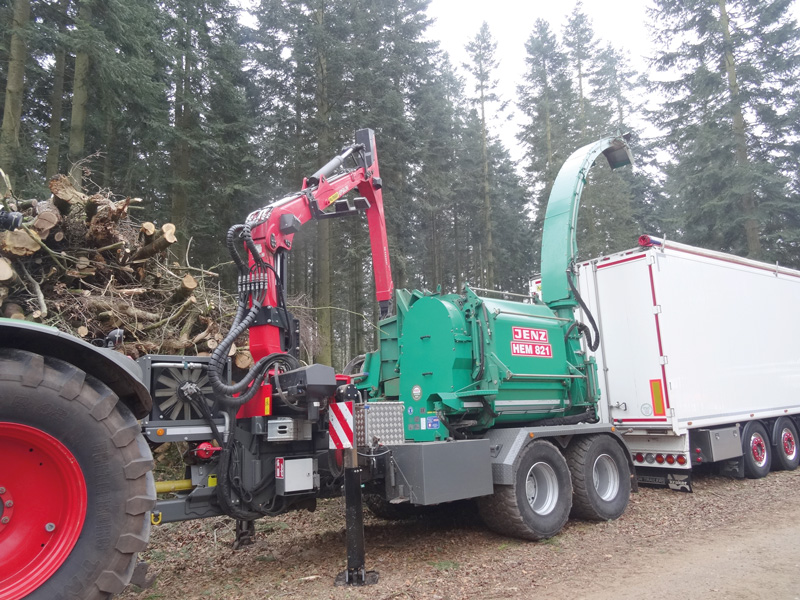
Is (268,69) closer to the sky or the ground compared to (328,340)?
closer to the sky

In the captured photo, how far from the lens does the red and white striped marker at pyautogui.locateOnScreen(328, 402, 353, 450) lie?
5.39 meters

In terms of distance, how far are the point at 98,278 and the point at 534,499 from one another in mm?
6156

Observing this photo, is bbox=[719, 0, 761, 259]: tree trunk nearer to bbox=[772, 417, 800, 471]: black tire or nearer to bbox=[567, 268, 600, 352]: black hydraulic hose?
bbox=[772, 417, 800, 471]: black tire

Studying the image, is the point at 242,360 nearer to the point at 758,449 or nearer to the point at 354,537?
the point at 354,537

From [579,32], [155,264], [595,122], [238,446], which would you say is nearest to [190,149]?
[155,264]

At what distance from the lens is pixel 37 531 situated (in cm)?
300

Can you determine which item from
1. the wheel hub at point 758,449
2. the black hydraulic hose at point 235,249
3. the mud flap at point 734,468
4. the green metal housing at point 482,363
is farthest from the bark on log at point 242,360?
the wheel hub at point 758,449

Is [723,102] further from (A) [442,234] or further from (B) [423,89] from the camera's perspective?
(A) [442,234]

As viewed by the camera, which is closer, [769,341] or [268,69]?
[769,341]

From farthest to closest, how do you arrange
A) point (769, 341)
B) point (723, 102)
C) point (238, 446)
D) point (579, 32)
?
point (579, 32)
point (723, 102)
point (769, 341)
point (238, 446)

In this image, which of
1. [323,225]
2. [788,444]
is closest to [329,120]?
[323,225]

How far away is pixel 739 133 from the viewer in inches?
774

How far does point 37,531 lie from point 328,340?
11.6 m

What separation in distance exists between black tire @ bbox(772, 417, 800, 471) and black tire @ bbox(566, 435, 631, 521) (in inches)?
197
